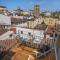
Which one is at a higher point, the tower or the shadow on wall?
the tower

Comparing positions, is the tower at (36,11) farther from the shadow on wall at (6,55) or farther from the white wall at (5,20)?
the shadow on wall at (6,55)

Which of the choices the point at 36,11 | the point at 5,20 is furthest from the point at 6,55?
the point at 36,11

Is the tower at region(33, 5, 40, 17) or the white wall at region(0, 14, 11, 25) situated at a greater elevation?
the tower at region(33, 5, 40, 17)

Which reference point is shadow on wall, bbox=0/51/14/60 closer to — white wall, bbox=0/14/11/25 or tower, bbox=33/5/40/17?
white wall, bbox=0/14/11/25

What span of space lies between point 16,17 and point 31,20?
0.75 feet

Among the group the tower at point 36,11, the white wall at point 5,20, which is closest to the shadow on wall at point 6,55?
the white wall at point 5,20

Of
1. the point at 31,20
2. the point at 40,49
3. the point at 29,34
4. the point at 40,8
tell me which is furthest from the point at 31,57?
the point at 40,8

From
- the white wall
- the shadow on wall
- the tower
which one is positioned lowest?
the shadow on wall

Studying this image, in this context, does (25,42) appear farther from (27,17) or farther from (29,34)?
(27,17)

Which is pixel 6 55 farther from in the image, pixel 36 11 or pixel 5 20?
pixel 36 11

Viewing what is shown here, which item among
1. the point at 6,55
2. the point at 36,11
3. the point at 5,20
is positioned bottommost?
the point at 6,55

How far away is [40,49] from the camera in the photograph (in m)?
2.54

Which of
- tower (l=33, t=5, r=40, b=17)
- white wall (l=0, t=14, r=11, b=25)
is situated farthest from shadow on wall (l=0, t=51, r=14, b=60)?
tower (l=33, t=5, r=40, b=17)

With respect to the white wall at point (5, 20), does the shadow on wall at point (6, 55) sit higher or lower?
lower
